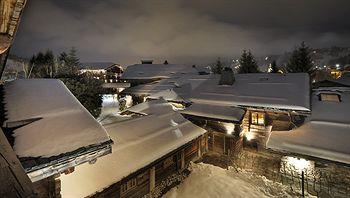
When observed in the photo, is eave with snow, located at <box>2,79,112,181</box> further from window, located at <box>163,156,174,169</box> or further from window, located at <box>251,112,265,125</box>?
window, located at <box>251,112,265,125</box>

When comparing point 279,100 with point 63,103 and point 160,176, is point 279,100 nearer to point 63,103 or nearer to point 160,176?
point 160,176

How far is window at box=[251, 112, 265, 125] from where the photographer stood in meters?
19.0

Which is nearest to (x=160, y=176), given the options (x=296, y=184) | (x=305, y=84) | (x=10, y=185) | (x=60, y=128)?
(x=60, y=128)

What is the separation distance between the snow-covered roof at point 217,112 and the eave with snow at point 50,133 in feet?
44.1

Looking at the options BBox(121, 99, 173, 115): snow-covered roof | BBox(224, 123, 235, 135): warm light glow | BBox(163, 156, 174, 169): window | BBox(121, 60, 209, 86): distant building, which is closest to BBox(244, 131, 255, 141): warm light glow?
BBox(224, 123, 235, 135): warm light glow

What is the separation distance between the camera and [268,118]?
62.0 ft

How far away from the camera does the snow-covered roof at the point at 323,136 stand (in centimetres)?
1264

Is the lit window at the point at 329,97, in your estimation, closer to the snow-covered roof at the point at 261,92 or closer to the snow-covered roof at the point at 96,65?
the snow-covered roof at the point at 261,92

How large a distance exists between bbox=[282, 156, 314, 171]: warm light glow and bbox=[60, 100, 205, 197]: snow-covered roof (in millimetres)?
6817

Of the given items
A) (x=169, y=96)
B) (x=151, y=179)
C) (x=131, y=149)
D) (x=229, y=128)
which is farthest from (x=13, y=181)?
(x=169, y=96)

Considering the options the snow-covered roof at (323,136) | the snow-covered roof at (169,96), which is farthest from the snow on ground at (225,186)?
the snow-covered roof at (169,96)

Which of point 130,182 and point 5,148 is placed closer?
point 5,148

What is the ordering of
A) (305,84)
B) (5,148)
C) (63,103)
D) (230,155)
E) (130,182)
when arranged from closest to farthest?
(5,148)
(63,103)
(130,182)
(230,155)
(305,84)

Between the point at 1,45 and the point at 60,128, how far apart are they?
3326 millimetres
